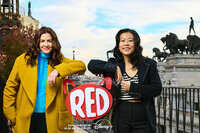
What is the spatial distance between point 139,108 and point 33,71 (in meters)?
1.12

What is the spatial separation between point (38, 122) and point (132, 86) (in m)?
1.02

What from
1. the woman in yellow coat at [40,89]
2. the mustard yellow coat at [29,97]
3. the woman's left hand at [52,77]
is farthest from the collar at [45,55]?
the woman's left hand at [52,77]

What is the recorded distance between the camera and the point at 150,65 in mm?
2557

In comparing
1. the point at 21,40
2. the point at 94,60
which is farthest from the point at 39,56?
the point at 21,40

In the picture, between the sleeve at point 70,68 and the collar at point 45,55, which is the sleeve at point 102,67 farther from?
the collar at point 45,55

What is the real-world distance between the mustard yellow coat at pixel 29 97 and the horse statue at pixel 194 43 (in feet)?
114

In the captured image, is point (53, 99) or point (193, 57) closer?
point (53, 99)

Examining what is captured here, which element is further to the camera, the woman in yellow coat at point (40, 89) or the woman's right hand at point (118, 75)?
the woman in yellow coat at point (40, 89)

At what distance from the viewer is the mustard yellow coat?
2.54 metres

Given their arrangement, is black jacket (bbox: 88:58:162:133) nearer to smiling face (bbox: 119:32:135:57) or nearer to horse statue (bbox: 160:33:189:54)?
Answer: smiling face (bbox: 119:32:135:57)

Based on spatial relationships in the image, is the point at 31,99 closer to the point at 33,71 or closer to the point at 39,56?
the point at 33,71

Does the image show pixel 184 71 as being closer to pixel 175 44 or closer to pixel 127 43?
pixel 175 44

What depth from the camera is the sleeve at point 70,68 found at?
2.51m

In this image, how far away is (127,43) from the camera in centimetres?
255
